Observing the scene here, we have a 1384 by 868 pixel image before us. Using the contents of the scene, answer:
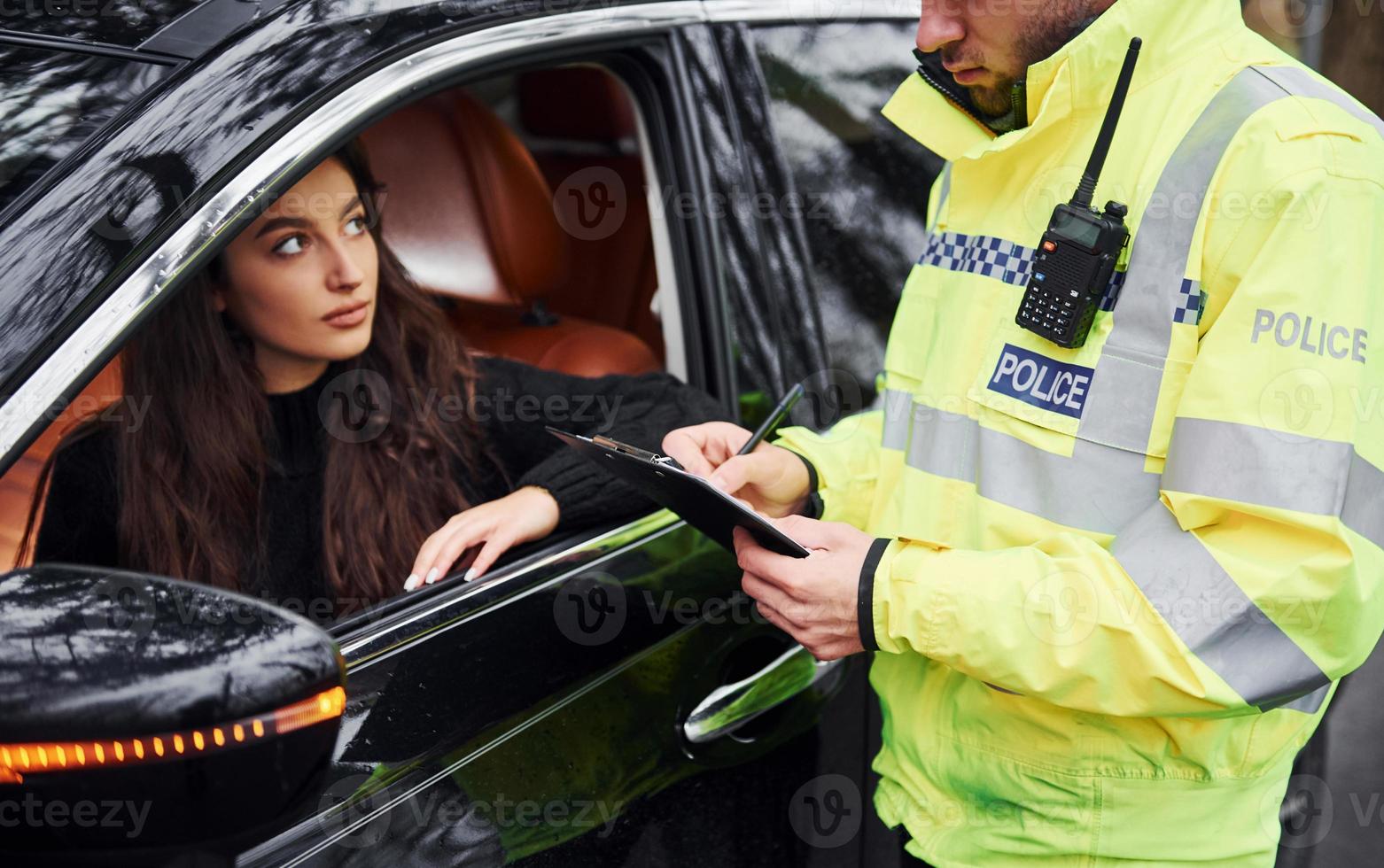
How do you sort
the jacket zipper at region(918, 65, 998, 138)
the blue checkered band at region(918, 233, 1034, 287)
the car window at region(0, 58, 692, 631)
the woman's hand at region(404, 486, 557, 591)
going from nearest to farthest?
the blue checkered band at region(918, 233, 1034, 287) < the jacket zipper at region(918, 65, 998, 138) < the woman's hand at region(404, 486, 557, 591) < the car window at region(0, 58, 692, 631)

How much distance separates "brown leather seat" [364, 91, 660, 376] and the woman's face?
60 centimetres

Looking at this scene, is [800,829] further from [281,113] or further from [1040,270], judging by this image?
[281,113]

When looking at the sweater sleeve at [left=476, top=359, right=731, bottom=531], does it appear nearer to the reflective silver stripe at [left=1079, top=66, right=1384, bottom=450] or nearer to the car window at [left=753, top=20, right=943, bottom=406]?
the car window at [left=753, top=20, right=943, bottom=406]

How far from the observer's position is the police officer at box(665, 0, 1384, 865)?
1.15 m

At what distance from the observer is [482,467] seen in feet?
7.30

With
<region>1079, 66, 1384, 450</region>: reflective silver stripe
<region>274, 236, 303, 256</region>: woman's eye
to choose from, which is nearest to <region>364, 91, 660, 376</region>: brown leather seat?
<region>274, 236, 303, 256</region>: woman's eye

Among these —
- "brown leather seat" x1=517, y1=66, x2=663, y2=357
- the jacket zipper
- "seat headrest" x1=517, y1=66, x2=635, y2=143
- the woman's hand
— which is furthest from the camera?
"seat headrest" x1=517, y1=66, x2=635, y2=143

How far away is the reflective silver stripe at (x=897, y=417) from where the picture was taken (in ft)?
5.21

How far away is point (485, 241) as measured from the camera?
2.85 meters

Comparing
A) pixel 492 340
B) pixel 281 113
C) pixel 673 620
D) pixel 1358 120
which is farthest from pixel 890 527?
pixel 492 340

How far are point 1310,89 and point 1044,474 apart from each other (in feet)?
1.42

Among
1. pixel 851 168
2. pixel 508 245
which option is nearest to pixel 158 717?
pixel 851 168

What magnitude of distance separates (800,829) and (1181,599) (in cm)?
63

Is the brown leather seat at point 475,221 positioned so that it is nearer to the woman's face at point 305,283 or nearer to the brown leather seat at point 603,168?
the brown leather seat at point 603,168
